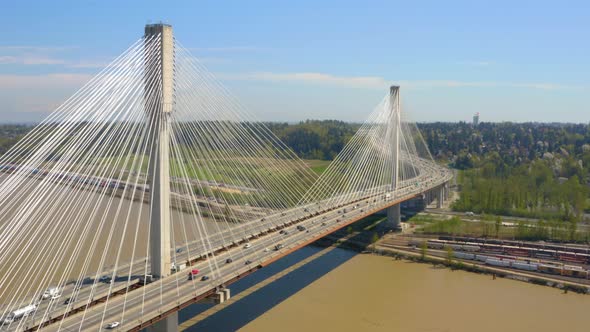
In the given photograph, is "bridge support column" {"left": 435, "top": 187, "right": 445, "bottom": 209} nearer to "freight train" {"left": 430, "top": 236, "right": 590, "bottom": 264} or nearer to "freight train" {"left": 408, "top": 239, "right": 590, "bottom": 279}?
"freight train" {"left": 430, "top": 236, "right": 590, "bottom": 264}

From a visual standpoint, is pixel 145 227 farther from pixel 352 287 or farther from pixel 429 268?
pixel 429 268

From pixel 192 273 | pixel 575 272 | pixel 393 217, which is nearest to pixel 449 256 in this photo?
pixel 575 272

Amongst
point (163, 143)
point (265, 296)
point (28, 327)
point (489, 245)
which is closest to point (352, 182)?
point (489, 245)

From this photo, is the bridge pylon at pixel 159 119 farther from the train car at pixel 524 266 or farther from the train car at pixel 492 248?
the train car at pixel 492 248

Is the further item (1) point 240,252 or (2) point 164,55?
(1) point 240,252

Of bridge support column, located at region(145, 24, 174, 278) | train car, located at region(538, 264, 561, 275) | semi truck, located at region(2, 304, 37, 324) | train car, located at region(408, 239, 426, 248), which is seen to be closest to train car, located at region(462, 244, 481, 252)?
train car, located at region(408, 239, 426, 248)

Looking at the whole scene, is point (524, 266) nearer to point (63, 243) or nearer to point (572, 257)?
point (572, 257)
